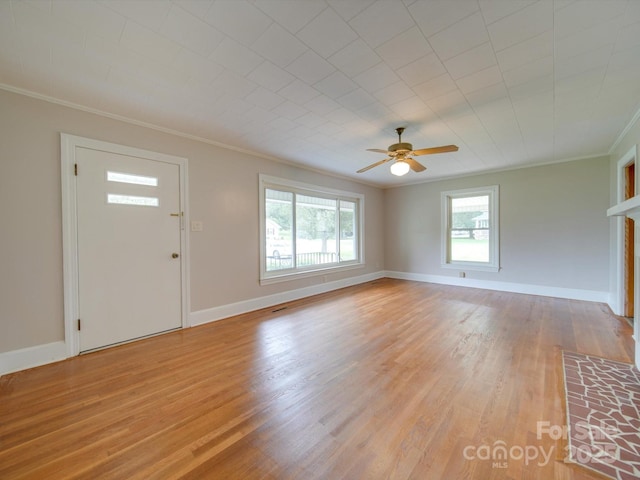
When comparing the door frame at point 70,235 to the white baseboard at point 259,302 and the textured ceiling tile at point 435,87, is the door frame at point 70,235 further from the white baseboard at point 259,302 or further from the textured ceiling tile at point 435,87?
the textured ceiling tile at point 435,87

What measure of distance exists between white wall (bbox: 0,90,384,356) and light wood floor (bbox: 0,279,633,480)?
0.48 m

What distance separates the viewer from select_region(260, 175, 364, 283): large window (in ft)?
15.0

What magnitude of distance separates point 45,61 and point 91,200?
49.8 inches

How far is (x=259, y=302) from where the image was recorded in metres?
4.33

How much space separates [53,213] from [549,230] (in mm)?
7340

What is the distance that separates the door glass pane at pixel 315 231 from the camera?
17.0ft

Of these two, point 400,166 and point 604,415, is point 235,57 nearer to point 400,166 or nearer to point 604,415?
point 400,166

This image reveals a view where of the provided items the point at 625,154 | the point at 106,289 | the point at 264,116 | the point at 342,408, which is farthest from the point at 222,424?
the point at 625,154

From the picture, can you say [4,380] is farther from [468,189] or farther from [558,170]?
[558,170]

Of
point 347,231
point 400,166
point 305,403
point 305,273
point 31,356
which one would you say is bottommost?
point 305,403

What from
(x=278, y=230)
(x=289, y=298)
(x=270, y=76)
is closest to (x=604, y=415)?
(x=270, y=76)

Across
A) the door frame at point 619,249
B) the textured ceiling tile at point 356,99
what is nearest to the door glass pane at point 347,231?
the textured ceiling tile at point 356,99

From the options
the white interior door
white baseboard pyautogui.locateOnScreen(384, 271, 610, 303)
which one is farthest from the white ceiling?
white baseboard pyautogui.locateOnScreen(384, 271, 610, 303)

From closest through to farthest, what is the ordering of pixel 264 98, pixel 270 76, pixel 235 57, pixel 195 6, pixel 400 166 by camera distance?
→ pixel 195 6
pixel 235 57
pixel 270 76
pixel 264 98
pixel 400 166
